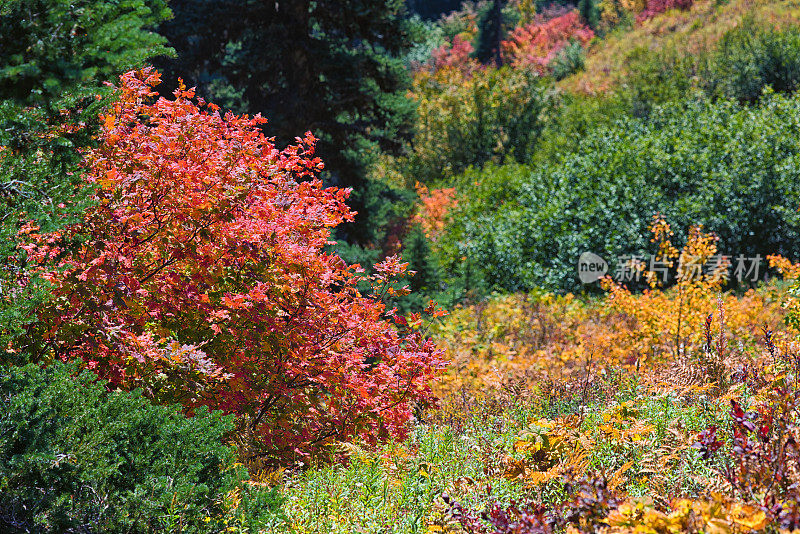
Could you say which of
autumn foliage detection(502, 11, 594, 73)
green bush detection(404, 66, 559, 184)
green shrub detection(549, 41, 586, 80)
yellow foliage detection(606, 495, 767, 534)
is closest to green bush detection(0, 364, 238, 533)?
yellow foliage detection(606, 495, 767, 534)

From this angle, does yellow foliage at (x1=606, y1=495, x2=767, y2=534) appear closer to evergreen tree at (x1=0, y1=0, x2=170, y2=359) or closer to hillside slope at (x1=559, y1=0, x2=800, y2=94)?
evergreen tree at (x1=0, y1=0, x2=170, y2=359)

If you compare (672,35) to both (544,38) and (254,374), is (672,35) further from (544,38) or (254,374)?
(254,374)

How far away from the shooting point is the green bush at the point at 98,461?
305 cm

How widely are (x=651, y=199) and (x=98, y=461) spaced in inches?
444

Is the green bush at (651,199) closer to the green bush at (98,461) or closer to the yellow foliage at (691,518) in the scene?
the green bush at (98,461)

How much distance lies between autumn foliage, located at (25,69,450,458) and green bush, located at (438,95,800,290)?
799 centimetres

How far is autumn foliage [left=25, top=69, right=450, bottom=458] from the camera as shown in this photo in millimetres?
4070

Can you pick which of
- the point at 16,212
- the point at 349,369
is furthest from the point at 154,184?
the point at 349,369

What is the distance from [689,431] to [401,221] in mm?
14100

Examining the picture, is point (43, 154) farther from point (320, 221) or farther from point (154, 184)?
point (320, 221)

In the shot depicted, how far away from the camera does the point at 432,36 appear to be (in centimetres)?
4734

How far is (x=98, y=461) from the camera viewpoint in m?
3.21

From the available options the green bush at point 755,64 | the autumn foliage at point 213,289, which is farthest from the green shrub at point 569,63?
the autumn foliage at point 213,289

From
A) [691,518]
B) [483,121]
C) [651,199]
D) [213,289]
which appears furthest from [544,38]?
[691,518]
